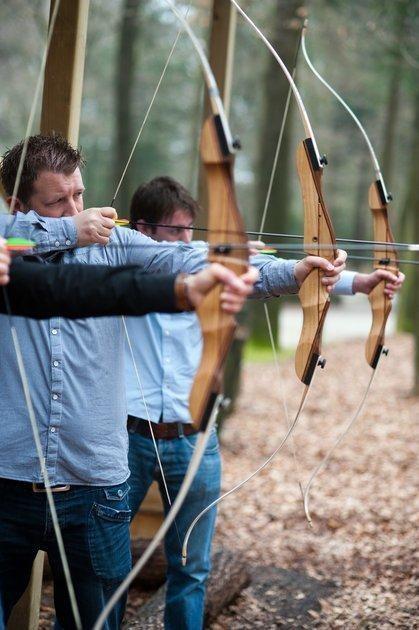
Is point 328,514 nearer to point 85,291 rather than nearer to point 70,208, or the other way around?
point 70,208

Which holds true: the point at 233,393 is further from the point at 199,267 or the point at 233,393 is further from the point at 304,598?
the point at 199,267

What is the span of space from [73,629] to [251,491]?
3440mm

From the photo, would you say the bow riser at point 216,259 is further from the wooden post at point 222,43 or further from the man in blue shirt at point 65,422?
the wooden post at point 222,43

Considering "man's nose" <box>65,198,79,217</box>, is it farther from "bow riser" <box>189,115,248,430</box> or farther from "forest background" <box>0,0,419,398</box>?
"forest background" <box>0,0,419,398</box>

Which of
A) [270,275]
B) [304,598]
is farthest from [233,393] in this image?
[270,275]

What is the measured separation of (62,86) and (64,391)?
4.11ft

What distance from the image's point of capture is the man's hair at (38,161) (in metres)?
2.17

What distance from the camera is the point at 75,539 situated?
214cm

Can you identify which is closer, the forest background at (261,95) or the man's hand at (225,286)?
the man's hand at (225,286)

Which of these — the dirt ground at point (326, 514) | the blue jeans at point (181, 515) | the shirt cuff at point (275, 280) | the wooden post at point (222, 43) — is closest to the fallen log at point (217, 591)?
the dirt ground at point (326, 514)

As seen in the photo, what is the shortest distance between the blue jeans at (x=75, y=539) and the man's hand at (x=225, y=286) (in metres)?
0.67

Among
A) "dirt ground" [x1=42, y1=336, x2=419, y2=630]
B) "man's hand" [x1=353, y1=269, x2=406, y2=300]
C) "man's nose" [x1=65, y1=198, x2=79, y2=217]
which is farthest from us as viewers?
"dirt ground" [x1=42, y1=336, x2=419, y2=630]

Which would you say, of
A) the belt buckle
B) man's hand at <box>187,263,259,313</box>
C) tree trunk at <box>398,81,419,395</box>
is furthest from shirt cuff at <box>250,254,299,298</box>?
tree trunk at <box>398,81,419,395</box>

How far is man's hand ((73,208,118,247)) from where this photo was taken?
209 centimetres
